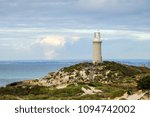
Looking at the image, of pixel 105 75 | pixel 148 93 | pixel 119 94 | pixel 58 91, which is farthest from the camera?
pixel 105 75

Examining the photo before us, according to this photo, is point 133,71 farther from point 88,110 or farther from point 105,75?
point 88,110

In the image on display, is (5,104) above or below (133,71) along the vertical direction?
above

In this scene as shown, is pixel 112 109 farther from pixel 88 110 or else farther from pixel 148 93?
pixel 148 93

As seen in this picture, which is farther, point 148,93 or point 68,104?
point 148,93

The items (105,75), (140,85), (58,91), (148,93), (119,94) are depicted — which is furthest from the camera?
(105,75)

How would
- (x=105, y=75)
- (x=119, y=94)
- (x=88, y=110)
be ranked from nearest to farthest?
(x=88, y=110)
(x=119, y=94)
(x=105, y=75)

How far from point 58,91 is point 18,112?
33023 millimetres

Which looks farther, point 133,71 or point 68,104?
point 133,71

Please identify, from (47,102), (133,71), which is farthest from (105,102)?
(133,71)

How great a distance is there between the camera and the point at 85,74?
83.9 metres

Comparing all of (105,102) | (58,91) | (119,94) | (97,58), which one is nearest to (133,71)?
(97,58)

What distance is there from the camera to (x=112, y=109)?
1803cm

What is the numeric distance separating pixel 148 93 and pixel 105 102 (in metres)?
15.5

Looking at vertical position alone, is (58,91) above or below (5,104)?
below
